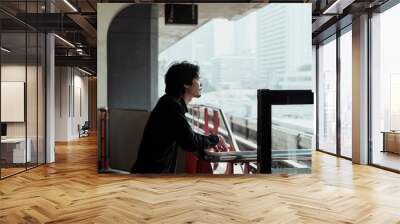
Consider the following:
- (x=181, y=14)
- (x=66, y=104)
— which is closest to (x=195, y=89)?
(x=181, y=14)

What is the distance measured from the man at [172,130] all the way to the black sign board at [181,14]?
706 mm

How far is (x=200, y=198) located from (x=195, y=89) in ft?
7.17

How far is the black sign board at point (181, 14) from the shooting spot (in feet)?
22.0

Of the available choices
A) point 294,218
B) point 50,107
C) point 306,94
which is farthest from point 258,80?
point 50,107

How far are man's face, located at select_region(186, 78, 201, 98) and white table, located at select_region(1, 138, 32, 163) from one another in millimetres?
3207

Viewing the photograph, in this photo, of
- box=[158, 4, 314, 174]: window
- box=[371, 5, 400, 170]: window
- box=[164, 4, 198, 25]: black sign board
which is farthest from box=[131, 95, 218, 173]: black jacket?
box=[371, 5, 400, 170]: window

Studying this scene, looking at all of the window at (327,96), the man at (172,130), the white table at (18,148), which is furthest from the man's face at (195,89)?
the window at (327,96)

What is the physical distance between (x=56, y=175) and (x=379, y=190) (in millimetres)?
5080

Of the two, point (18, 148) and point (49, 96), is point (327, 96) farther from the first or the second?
point (18, 148)

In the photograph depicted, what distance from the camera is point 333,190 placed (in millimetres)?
5430

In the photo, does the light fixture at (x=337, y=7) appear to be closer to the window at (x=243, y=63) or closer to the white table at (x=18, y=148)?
the window at (x=243, y=63)

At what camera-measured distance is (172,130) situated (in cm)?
642

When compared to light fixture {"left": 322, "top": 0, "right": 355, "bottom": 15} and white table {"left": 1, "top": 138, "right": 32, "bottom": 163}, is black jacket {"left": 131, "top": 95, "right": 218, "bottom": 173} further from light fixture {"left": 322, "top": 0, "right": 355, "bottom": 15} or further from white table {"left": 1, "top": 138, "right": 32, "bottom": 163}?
light fixture {"left": 322, "top": 0, "right": 355, "bottom": 15}

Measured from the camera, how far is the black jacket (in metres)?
6.45
